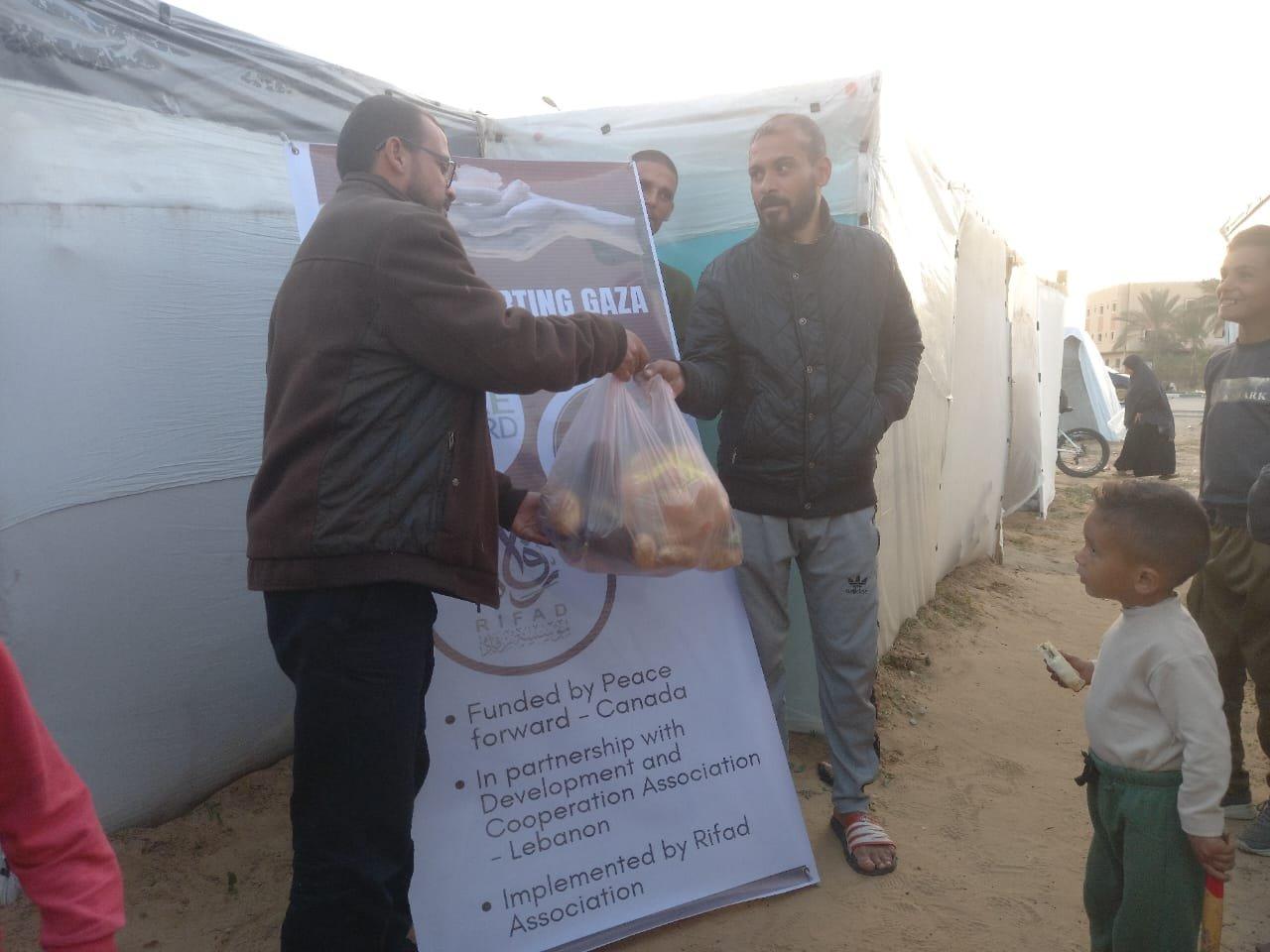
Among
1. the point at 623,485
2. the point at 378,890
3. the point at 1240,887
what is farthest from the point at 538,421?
the point at 1240,887

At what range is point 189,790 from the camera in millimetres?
2873

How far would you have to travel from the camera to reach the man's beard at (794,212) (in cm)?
252

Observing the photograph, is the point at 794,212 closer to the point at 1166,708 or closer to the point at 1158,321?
the point at 1166,708

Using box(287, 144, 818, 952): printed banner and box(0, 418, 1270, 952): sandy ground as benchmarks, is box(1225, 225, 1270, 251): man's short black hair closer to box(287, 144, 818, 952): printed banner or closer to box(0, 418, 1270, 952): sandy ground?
box(287, 144, 818, 952): printed banner

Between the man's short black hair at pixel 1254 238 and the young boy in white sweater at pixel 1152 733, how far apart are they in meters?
1.24

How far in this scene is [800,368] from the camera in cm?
247

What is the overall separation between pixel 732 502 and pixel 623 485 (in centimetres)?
69

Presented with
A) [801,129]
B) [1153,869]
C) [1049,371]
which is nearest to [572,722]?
[1153,869]

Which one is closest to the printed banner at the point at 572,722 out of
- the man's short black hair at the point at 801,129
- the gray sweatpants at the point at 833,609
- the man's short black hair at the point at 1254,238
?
the gray sweatpants at the point at 833,609

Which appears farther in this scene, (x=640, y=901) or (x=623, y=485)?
(x=640, y=901)

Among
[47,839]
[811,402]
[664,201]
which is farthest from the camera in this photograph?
[664,201]

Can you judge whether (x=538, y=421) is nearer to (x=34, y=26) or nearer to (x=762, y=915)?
(x=762, y=915)

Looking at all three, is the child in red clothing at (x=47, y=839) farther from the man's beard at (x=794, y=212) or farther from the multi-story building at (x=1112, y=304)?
the multi-story building at (x=1112, y=304)

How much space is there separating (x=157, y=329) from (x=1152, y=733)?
2882 mm
